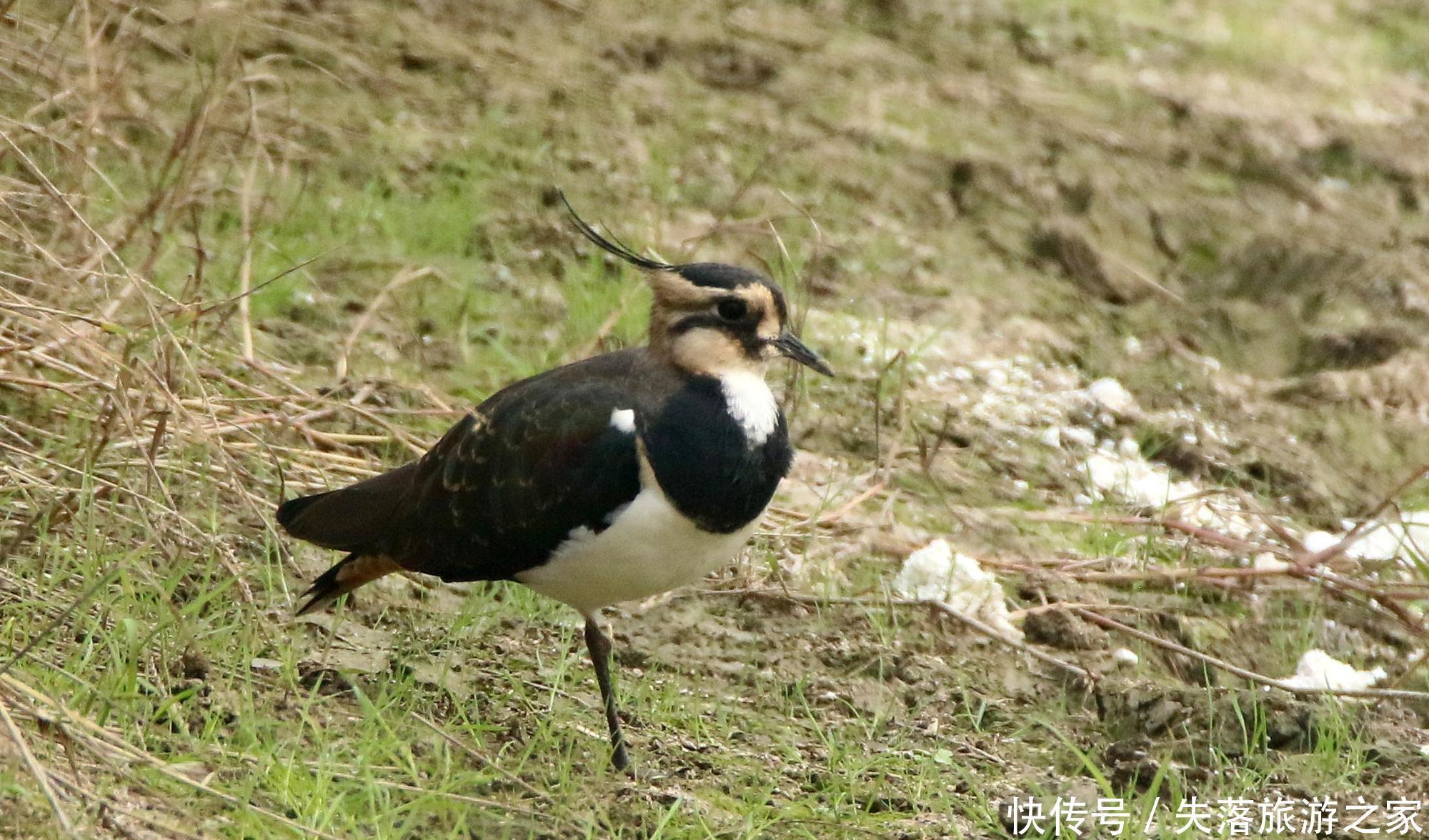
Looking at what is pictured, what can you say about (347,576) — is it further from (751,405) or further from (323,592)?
(751,405)

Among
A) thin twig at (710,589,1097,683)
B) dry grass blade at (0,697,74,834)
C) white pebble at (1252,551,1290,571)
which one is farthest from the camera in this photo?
white pebble at (1252,551,1290,571)

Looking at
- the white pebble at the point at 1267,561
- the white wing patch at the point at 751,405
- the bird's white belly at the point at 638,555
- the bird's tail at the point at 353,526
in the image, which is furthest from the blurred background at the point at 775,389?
the white wing patch at the point at 751,405

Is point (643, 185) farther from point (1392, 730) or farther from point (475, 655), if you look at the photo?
point (1392, 730)

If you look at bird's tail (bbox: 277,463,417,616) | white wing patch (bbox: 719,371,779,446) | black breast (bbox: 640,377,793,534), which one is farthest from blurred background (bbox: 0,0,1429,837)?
white wing patch (bbox: 719,371,779,446)

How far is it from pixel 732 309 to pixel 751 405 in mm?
202

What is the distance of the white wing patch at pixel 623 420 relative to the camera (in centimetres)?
345

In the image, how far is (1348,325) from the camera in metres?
6.12

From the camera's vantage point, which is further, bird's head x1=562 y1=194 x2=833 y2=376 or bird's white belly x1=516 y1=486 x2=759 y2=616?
bird's head x1=562 y1=194 x2=833 y2=376

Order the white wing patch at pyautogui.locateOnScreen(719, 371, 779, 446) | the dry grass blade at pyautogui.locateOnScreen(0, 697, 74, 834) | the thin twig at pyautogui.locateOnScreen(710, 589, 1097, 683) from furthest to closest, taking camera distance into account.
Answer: the thin twig at pyautogui.locateOnScreen(710, 589, 1097, 683) → the white wing patch at pyautogui.locateOnScreen(719, 371, 779, 446) → the dry grass blade at pyautogui.locateOnScreen(0, 697, 74, 834)

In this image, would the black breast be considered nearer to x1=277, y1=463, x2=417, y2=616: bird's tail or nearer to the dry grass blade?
x1=277, y1=463, x2=417, y2=616: bird's tail

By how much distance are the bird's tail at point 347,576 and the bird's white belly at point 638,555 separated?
0.37 metres

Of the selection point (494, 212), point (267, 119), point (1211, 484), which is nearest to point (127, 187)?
point (267, 119)

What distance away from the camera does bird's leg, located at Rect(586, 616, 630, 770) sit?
3.57 m

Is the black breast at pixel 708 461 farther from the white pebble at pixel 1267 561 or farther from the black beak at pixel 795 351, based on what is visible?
the white pebble at pixel 1267 561
